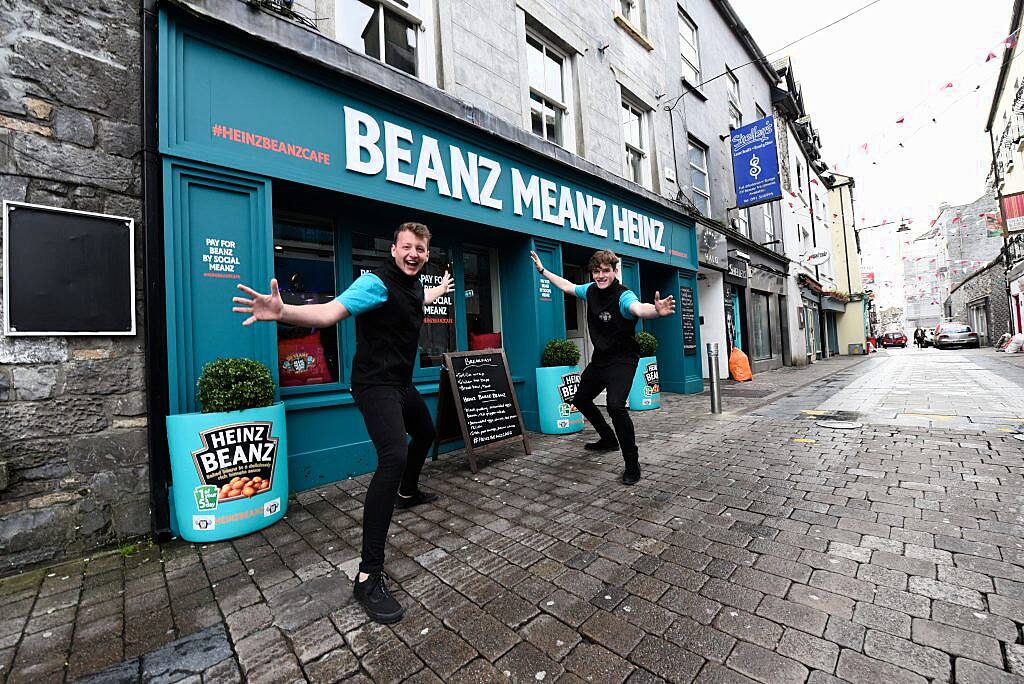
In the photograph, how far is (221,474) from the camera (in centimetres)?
304

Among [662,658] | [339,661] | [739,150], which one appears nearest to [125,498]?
[339,661]

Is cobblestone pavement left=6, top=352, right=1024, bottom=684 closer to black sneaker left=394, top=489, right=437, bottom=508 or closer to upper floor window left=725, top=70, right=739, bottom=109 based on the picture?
black sneaker left=394, top=489, right=437, bottom=508

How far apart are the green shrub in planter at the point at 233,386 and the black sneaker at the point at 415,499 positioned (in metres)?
1.29

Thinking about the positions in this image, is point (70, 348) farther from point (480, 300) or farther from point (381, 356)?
point (480, 300)

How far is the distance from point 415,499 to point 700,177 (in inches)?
465

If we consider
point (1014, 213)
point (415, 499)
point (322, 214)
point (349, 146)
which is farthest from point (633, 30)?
point (1014, 213)

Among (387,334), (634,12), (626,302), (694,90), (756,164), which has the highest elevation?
(634,12)

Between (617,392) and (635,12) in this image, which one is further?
(635,12)

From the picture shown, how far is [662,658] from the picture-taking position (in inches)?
68.8

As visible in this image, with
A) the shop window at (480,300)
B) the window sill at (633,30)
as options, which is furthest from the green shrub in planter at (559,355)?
the window sill at (633,30)

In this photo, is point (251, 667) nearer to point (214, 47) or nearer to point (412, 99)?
point (214, 47)

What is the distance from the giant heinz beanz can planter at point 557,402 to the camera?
6.00 meters

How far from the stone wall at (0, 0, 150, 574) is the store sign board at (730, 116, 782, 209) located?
508 inches

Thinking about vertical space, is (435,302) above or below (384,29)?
below
